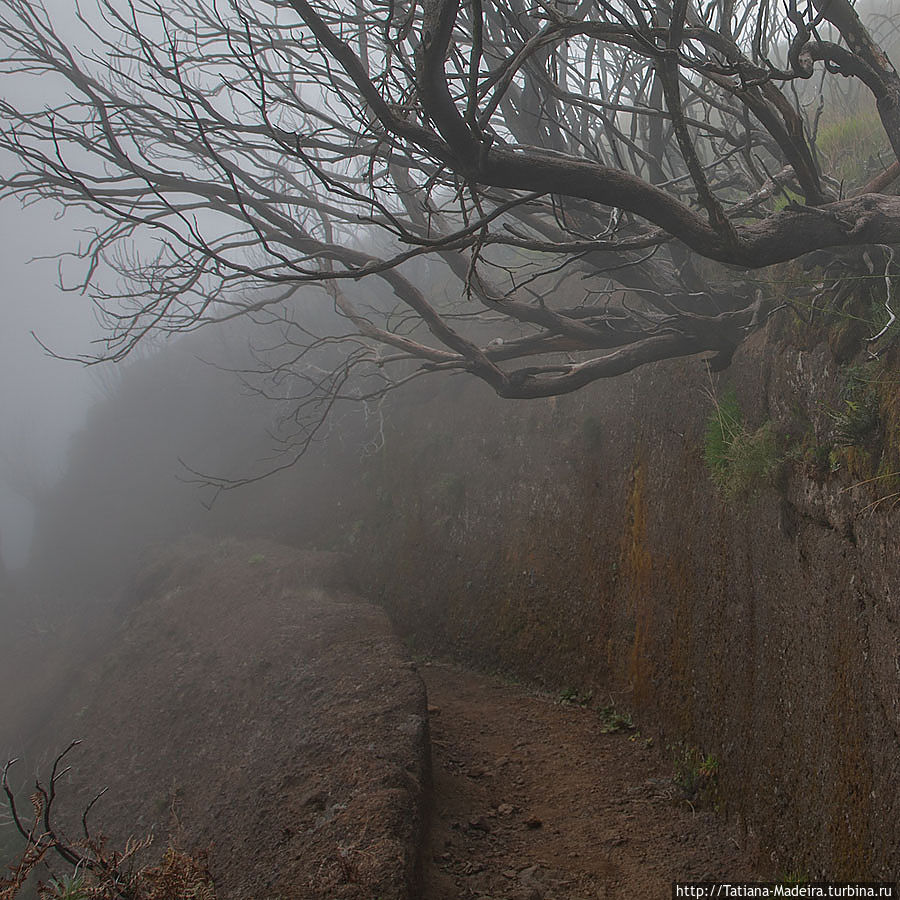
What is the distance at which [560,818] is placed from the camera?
4941mm

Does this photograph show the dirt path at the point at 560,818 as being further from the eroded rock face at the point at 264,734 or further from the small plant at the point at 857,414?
the small plant at the point at 857,414

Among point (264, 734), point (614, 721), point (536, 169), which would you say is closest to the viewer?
point (536, 169)

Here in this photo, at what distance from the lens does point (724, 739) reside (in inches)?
184

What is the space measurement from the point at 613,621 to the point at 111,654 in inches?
439

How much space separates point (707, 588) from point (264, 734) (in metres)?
4.69

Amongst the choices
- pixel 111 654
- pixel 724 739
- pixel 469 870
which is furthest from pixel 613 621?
pixel 111 654

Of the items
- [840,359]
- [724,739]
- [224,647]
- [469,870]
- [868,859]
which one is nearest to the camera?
[868,859]

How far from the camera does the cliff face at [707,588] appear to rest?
3.33 m

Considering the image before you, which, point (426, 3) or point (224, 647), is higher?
point (426, 3)

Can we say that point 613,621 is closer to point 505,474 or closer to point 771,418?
point 771,418

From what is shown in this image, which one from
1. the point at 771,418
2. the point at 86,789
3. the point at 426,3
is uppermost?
the point at 426,3

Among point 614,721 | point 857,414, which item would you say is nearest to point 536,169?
point 857,414

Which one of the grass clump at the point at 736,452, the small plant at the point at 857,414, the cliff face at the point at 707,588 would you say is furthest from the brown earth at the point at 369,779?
the small plant at the point at 857,414

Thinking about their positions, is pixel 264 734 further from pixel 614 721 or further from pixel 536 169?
pixel 536 169
